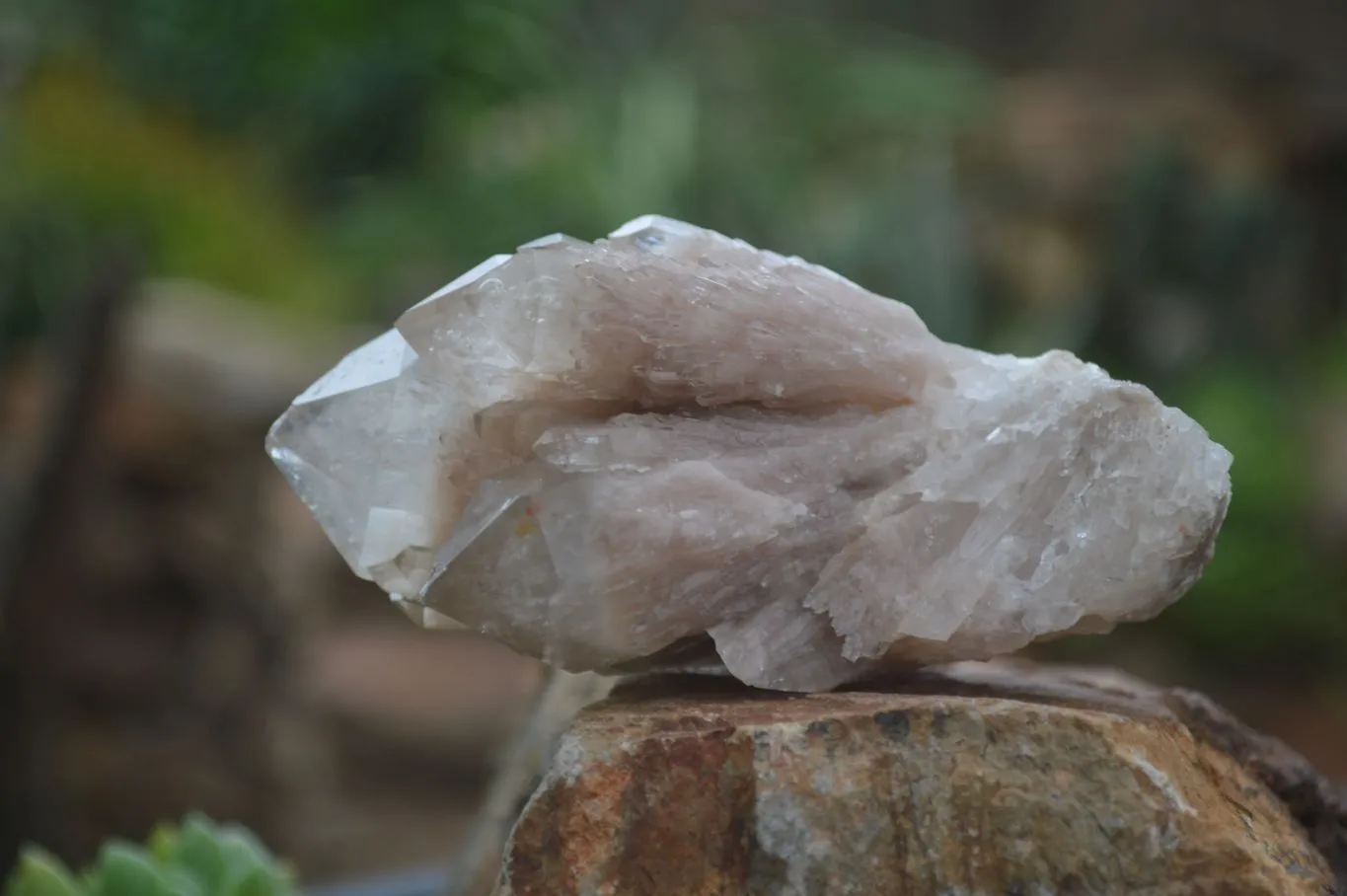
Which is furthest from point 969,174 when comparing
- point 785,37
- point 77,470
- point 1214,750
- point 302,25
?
point 1214,750

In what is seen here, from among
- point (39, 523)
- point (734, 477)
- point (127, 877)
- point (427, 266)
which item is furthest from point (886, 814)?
point (427, 266)

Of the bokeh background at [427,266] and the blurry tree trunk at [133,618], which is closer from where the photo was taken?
the blurry tree trunk at [133,618]

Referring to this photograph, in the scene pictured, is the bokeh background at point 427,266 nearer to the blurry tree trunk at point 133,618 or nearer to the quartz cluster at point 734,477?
the blurry tree trunk at point 133,618

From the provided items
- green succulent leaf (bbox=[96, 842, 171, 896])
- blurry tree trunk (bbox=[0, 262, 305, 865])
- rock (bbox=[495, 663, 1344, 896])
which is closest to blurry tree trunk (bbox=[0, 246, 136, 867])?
blurry tree trunk (bbox=[0, 262, 305, 865])

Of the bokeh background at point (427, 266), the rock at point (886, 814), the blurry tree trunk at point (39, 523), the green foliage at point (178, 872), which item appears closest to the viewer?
the rock at point (886, 814)

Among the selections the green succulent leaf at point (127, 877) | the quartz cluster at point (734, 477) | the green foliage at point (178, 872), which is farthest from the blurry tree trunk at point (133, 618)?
the quartz cluster at point (734, 477)

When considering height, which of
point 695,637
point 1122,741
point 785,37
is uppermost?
point 1122,741

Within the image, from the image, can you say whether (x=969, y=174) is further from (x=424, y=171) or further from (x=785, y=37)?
(x=424, y=171)
